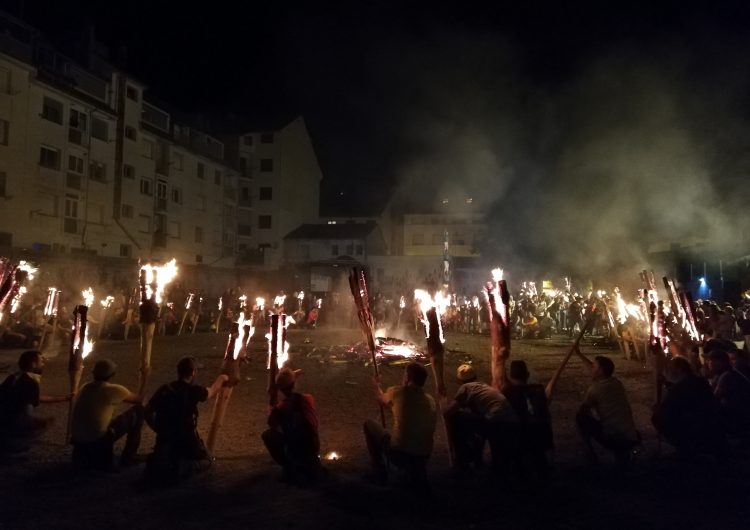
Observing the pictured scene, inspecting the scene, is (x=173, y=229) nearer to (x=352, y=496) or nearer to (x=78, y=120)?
(x=78, y=120)

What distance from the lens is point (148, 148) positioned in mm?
41250

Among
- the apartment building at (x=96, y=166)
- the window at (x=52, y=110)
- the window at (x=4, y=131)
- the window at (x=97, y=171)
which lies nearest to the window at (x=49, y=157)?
the apartment building at (x=96, y=166)

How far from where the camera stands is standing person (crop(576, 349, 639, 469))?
6.89m

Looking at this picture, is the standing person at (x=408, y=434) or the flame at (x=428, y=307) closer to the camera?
the standing person at (x=408, y=434)

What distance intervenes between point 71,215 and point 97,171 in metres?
3.86

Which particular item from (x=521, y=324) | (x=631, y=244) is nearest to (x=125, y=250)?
(x=521, y=324)

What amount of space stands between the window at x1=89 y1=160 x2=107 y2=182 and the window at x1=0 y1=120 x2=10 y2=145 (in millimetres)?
6356

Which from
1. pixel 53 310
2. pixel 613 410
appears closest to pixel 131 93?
pixel 53 310

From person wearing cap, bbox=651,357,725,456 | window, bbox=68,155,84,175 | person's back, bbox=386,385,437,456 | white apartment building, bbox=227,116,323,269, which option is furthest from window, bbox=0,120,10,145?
person wearing cap, bbox=651,357,725,456

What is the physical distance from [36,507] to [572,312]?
2429cm

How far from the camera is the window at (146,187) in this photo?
4072 centimetres

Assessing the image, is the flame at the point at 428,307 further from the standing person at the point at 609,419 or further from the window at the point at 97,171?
the window at the point at 97,171

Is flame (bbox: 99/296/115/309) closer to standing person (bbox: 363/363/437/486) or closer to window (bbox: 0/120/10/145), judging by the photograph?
window (bbox: 0/120/10/145)

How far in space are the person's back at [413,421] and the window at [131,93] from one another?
1527 inches
